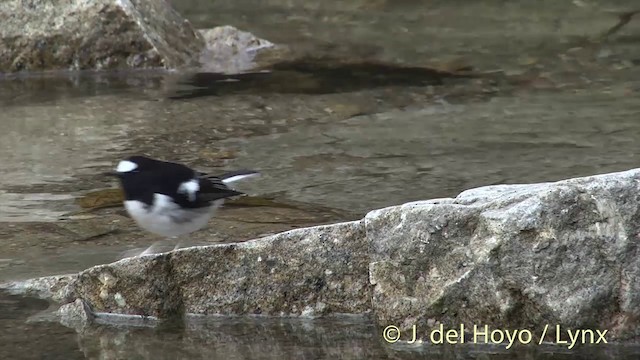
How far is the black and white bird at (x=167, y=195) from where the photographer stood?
620cm

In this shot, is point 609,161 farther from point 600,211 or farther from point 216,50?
point 216,50

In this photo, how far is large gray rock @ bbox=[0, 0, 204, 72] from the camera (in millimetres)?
11906

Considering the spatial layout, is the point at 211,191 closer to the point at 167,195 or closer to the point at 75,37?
the point at 167,195

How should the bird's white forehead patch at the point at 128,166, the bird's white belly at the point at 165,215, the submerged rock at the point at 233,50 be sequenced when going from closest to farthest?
the bird's white belly at the point at 165,215 < the bird's white forehead patch at the point at 128,166 < the submerged rock at the point at 233,50

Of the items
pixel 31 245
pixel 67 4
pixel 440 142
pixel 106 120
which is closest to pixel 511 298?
pixel 31 245

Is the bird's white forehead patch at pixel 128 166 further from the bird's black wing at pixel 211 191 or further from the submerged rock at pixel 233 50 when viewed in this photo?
the submerged rock at pixel 233 50

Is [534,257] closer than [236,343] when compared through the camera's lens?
Yes

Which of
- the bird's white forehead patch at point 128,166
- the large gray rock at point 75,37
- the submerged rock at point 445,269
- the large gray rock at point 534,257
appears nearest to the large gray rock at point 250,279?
the submerged rock at point 445,269

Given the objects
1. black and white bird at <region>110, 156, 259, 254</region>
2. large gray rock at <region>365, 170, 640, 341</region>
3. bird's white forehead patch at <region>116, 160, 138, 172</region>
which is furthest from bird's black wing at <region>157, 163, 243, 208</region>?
large gray rock at <region>365, 170, 640, 341</region>

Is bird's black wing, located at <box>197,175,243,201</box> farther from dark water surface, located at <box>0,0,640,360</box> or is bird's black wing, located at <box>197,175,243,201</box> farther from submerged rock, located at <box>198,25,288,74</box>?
submerged rock, located at <box>198,25,288,74</box>

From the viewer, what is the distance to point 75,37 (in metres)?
12.0

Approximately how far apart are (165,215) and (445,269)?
1.68 metres

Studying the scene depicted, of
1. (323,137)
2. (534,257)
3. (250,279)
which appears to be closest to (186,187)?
(250,279)

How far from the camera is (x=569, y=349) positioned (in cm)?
502
